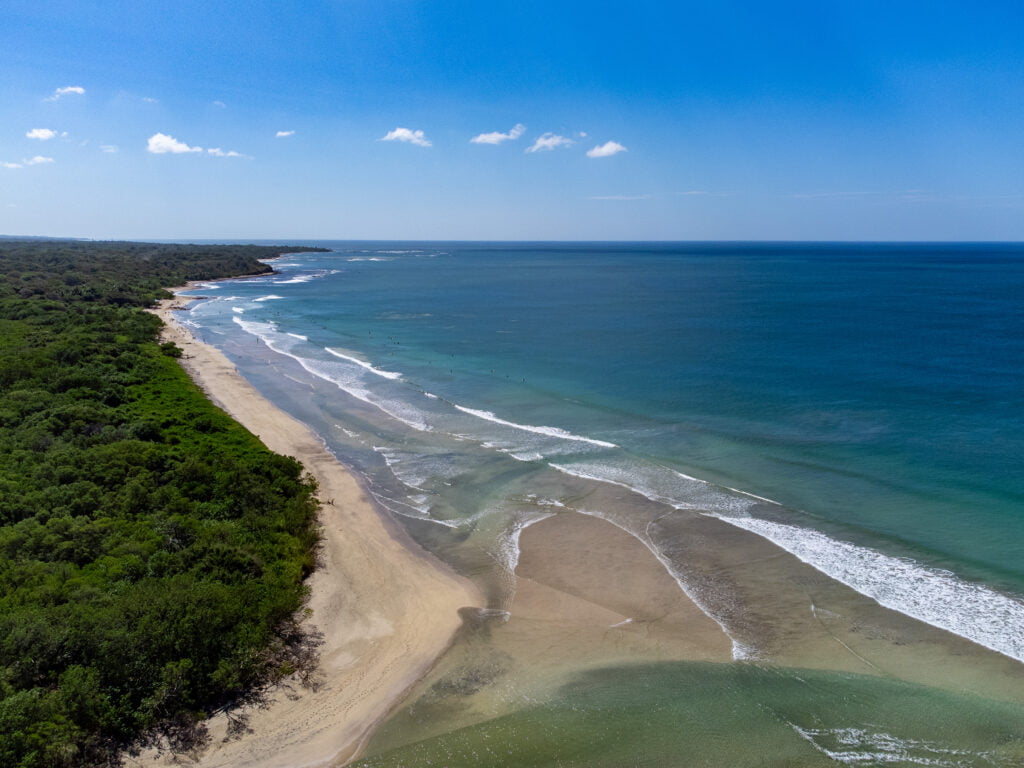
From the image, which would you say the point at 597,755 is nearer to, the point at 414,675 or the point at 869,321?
the point at 414,675

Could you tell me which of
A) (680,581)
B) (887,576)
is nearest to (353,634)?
(680,581)

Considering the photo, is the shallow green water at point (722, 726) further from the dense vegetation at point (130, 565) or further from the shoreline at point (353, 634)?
the dense vegetation at point (130, 565)

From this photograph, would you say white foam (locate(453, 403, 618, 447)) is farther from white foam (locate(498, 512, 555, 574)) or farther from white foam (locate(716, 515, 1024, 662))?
white foam (locate(716, 515, 1024, 662))

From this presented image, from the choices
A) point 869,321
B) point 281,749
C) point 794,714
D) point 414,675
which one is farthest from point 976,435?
point 869,321

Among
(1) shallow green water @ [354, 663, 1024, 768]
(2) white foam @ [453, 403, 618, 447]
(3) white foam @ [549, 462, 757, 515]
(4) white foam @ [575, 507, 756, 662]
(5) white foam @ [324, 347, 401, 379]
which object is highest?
(5) white foam @ [324, 347, 401, 379]

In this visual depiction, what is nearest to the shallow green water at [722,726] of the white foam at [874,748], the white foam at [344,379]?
the white foam at [874,748]

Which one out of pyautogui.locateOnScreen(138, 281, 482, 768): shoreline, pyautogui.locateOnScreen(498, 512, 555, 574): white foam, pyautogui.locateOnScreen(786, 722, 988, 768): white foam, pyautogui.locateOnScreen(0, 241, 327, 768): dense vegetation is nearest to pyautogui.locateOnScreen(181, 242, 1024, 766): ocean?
pyautogui.locateOnScreen(786, 722, 988, 768): white foam
